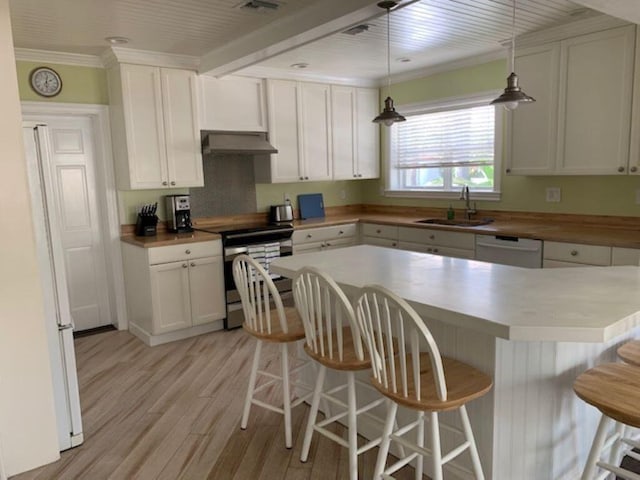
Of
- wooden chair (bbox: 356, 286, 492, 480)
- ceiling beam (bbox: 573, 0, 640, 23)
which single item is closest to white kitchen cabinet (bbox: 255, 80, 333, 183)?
ceiling beam (bbox: 573, 0, 640, 23)

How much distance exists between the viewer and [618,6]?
2.40 m

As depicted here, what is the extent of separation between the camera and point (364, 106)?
18.4ft

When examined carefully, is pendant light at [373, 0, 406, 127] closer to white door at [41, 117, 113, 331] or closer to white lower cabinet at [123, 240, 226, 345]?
white lower cabinet at [123, 240, 226, 345]

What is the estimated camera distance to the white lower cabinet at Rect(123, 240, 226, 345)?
4.03 meters

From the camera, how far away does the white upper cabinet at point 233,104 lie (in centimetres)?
450

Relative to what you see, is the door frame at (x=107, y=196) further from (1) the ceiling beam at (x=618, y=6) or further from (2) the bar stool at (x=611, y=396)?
(2) the bar stool at (x=611, y=396)

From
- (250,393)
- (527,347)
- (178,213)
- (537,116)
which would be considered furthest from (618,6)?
(178,213)

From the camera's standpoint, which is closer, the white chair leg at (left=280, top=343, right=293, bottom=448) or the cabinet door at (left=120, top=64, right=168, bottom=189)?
the white chair leg at (left=280, top=343, right=293, bottom=448)

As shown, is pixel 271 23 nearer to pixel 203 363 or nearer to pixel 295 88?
pixel 295 88

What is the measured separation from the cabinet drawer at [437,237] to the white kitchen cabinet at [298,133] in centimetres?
117

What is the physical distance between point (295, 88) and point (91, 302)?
2859mm

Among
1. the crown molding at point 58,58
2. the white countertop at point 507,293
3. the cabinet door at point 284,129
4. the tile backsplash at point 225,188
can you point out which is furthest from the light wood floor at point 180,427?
the crown molding at point 58,58

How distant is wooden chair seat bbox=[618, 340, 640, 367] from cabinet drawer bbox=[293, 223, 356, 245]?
322 centimetres

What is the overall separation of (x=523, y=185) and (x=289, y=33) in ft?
8.30
